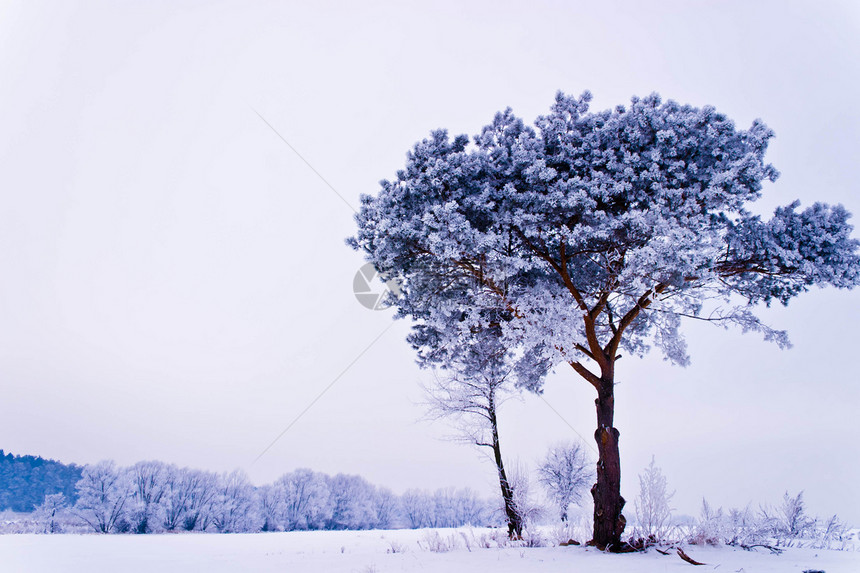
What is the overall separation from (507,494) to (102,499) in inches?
871

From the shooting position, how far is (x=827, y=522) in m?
11.8

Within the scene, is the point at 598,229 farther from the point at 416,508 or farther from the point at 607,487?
the point at 416,508

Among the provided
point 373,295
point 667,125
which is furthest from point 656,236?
point 373,295

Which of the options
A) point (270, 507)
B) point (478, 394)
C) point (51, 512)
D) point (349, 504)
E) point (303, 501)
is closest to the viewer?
point (478, 394)

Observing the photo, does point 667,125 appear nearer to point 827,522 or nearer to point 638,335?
point 638,335

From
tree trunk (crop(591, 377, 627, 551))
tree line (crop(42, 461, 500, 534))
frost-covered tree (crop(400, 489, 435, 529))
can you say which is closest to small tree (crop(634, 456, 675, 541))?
tree trunk (crop(591, 377, 627, 551))

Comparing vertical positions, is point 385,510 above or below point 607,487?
below

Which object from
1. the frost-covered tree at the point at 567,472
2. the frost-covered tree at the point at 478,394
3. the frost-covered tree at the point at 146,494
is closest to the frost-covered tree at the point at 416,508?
the frost-covered tree at the point at 567,472

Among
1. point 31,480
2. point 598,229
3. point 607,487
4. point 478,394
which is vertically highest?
point 598,229

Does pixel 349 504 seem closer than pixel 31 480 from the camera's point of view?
No

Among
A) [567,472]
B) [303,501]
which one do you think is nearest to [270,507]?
[303,501]

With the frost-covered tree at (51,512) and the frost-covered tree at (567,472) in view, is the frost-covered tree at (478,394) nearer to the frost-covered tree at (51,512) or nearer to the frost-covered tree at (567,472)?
the frost-covered tree at (567,472)

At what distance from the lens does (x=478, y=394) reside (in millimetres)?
16188

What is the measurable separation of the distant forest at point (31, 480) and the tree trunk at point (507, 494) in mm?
22524
